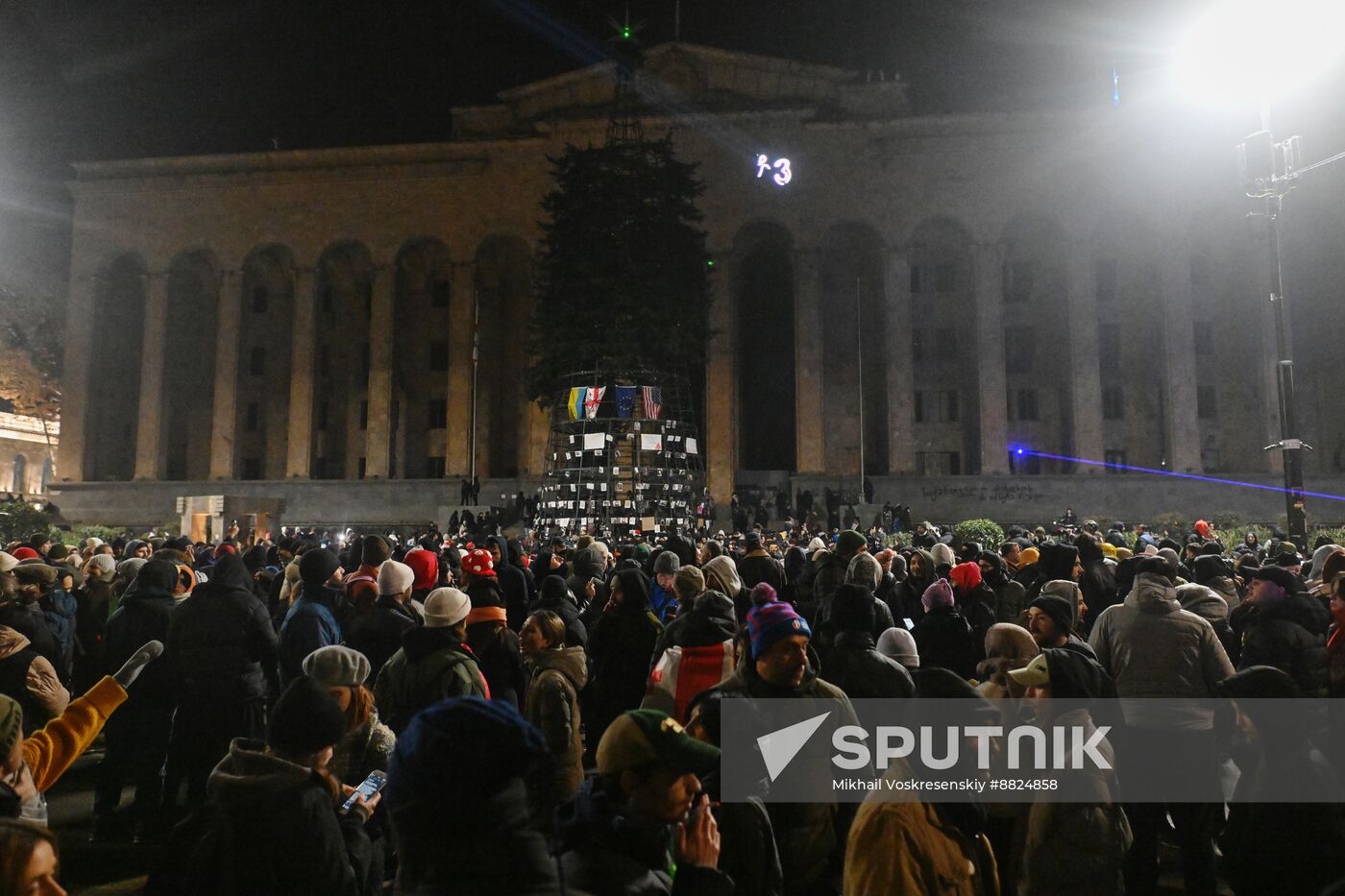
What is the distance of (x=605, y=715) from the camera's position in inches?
232

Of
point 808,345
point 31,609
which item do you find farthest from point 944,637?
point 808,345

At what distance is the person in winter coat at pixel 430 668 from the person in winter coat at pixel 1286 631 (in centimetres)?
453

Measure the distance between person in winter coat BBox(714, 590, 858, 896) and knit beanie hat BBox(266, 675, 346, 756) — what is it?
149 centimetres

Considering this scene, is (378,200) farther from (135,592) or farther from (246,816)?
(246,816)

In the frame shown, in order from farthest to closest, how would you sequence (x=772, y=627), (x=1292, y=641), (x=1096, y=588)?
1. (x=1096, y=588)
2. (x=1292, y=641)
3. (x=772, y=627)

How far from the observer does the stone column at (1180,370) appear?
33.8m

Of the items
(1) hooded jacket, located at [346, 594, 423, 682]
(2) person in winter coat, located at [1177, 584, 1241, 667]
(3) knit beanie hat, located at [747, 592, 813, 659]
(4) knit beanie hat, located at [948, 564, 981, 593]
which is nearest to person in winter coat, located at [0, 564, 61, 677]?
(1) hooded jacket, located at [346, 594, 423, 682]

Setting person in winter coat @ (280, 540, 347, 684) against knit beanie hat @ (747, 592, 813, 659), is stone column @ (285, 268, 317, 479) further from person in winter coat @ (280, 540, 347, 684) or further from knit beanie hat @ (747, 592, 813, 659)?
knit beanie hat @ (747, 592, 813, 659)

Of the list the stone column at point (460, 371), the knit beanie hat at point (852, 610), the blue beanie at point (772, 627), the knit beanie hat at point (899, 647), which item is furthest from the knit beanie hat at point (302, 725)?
the stone column at point (460, 371)

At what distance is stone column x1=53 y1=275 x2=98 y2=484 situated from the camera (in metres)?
39.1

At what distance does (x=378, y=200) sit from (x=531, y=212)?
292 inches

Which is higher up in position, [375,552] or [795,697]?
[375,552]

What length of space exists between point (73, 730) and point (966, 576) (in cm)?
597

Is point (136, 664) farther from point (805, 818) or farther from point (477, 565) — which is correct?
point (477, 565)
